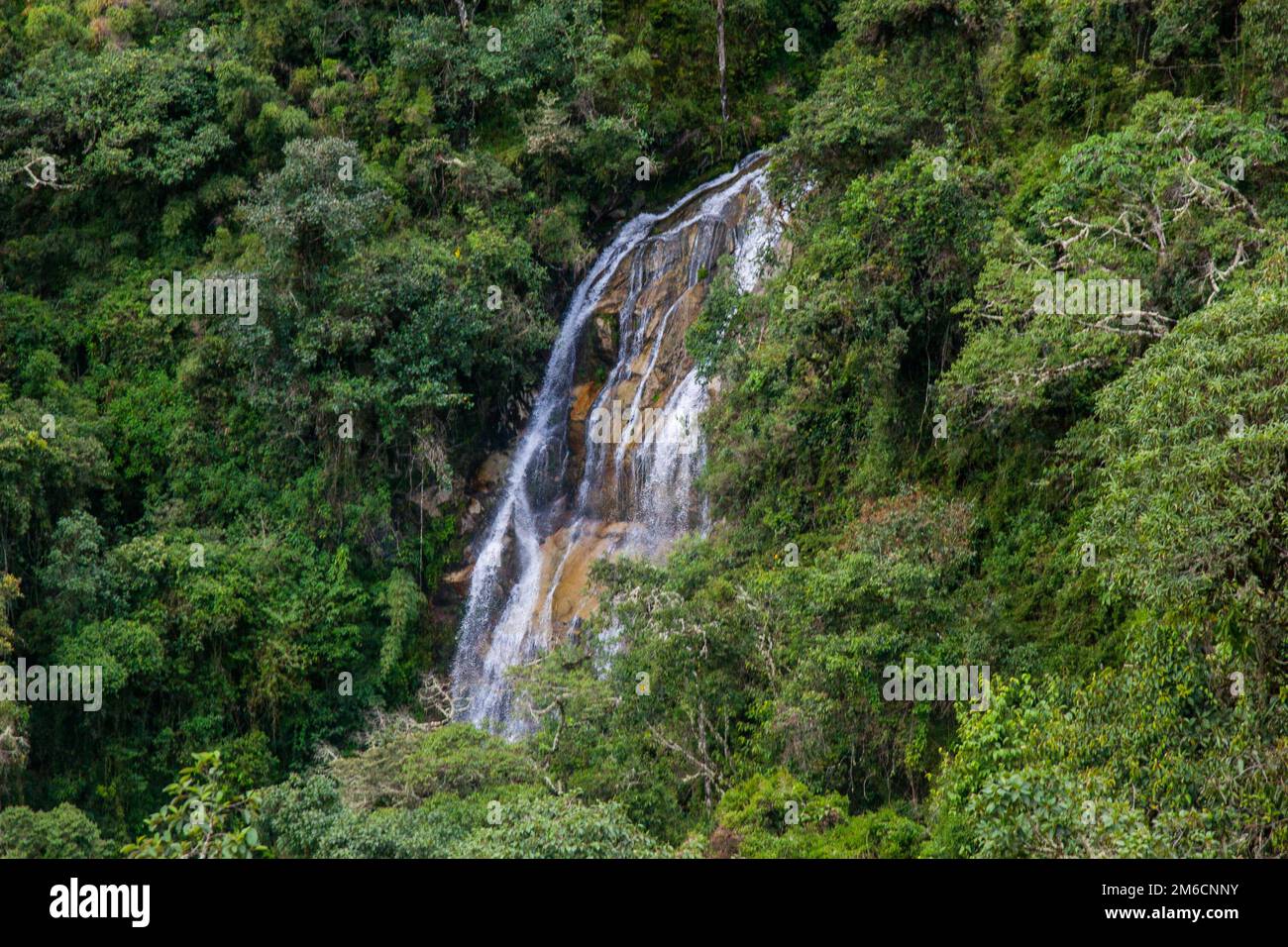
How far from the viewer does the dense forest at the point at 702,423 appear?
12.7 metres

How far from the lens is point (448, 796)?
1828 cm

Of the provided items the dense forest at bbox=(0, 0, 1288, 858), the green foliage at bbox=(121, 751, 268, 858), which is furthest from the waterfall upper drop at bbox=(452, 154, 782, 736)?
the green foliage at bbox=(121, 751, 268, 858)

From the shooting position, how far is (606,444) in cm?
2594

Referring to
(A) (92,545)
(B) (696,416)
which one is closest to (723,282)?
(B) (696,416)

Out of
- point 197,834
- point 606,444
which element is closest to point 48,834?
point 606,444

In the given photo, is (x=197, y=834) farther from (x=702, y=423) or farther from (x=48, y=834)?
(x=702, y=423)

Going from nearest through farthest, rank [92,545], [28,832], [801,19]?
[28,832] → [92,545] → [801,19]

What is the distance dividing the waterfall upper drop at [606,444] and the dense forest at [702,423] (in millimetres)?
789

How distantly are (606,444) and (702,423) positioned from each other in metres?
2.57

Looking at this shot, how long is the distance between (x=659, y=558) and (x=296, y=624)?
6088 mm

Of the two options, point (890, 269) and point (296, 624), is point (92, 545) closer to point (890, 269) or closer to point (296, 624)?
point (296, 624)

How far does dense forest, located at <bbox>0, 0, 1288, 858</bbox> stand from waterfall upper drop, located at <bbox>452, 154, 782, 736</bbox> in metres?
0.79

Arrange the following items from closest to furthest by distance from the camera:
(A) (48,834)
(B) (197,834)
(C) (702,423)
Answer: (B) (197,834)
(A) (48,834)
(C) (702,423)

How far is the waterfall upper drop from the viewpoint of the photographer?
81.0 feet
